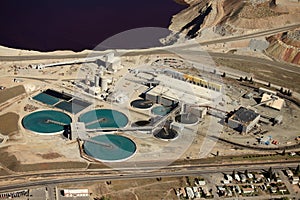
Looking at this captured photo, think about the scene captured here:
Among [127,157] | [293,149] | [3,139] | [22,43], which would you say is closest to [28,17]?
[22,43]

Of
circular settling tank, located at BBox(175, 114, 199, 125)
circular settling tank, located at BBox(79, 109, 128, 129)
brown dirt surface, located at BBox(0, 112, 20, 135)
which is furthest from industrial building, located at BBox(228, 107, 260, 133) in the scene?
brown dirt surface, located at BBox(0, 112, 20, 135)

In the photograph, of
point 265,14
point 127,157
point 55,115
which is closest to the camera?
point 127,157

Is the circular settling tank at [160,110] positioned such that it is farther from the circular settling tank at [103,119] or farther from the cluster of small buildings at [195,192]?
the cluster of small buildings at [195,192]

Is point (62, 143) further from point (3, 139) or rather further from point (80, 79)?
point (80, 79)

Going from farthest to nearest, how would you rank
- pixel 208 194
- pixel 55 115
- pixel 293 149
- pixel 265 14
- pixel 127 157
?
pixel 265 14
pixel 55 115
pixel 293 149
pixel 127 157
pixel 208 194

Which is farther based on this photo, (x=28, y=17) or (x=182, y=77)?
(x=28, y=17)

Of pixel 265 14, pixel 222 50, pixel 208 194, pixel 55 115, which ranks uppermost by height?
pixel 265 14

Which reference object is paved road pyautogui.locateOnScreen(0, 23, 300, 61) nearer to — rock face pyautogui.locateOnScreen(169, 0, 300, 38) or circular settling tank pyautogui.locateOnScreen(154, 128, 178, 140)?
rock face pyautogui.locateOnScreen(169, 0, 300, 38)

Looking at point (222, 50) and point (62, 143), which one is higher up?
point (222, 50)
